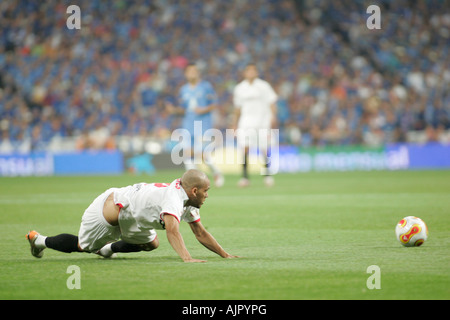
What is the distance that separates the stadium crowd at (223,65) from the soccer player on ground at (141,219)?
18946 millimetres

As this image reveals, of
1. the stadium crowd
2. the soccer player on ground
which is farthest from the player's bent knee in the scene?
the stadium crowd

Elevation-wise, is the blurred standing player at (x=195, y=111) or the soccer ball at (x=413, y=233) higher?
the blurred standing player at (x=195, y=111)

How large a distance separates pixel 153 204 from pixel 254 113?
11.6 meters

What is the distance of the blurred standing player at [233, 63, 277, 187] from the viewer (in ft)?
56.9

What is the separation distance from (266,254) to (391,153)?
63.6ft

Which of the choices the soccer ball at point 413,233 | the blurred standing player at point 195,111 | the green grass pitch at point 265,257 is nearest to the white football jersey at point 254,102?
the blurred standing player at point 195,111

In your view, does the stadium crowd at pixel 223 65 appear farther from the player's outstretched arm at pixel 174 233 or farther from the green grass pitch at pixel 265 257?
the player's outstretched arm at pixel 174 233

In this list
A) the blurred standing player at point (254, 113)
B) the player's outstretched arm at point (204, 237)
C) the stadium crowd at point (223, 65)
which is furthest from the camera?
the stadium crowd at point (223, 65)

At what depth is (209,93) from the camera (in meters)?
17.0

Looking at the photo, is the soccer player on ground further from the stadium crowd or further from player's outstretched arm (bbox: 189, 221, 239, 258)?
the stadium crowd

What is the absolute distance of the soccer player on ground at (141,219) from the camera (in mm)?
6340

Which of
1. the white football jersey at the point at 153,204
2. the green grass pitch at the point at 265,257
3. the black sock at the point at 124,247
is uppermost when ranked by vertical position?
the white football jersey at the point at 153,204

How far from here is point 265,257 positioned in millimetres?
6953
